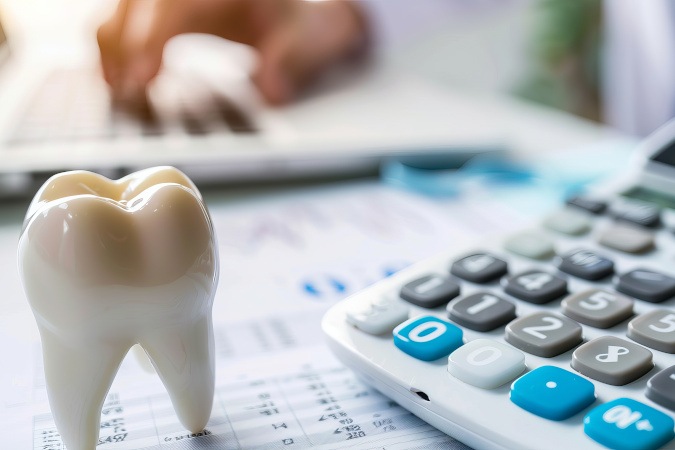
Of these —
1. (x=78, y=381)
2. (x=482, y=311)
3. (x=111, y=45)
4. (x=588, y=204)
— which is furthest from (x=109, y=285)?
(x=111, y=45)

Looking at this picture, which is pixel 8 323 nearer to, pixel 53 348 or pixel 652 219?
pixel 53 348

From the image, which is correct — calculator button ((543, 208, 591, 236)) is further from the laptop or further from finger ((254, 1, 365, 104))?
finger ((254, 1, 365, 104))

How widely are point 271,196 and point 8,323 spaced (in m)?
0.18

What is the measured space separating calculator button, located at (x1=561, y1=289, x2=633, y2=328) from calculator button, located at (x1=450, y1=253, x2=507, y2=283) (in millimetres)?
30

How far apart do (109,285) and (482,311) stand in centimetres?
13

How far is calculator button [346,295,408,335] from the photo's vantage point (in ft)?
0.88

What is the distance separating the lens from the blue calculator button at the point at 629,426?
0.20 metres

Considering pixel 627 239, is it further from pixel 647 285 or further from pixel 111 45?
pixel 111 45

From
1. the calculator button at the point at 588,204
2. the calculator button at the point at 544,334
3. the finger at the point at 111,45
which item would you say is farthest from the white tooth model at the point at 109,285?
the finger at the point at 111,45

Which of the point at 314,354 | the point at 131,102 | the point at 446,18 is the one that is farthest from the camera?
the point at 446,18

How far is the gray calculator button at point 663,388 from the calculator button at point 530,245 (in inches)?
3.8

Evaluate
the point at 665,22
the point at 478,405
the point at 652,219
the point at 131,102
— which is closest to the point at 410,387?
the point at 478,405

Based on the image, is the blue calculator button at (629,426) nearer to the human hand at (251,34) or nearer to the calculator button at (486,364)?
the calculator button at (486,364)

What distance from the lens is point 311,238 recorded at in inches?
16.0
